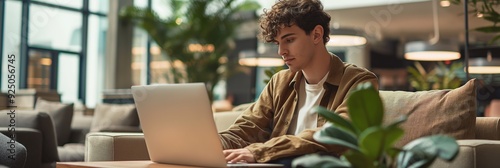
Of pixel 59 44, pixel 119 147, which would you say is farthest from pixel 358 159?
pixel 59 44

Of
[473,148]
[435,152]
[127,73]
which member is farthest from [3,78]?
[435,152]

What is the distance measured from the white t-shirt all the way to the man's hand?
38 cm

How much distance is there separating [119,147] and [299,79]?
35.4 inches

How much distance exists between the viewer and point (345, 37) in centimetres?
809

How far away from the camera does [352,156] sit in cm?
130

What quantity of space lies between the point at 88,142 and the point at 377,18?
10420 mm

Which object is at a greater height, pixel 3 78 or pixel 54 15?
pixel 54 15

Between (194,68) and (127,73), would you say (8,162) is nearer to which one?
(194,68)

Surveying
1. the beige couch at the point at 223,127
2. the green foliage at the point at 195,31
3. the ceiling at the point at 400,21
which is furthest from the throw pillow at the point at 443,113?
the ceiling at the point at 400,21

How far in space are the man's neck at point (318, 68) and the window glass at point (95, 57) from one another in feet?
31.9

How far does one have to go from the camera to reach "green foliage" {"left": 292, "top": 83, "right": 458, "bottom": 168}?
126 cm

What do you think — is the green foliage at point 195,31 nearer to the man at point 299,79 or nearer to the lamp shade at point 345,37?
the lamp shade at point 345,37

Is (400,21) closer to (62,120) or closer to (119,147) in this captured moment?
(62,120)

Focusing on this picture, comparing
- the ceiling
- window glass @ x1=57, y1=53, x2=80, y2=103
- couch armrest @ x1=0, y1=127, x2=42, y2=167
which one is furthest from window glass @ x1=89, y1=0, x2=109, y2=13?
couch armrest @ x1=0, y1=127, x2=42, y2=167
